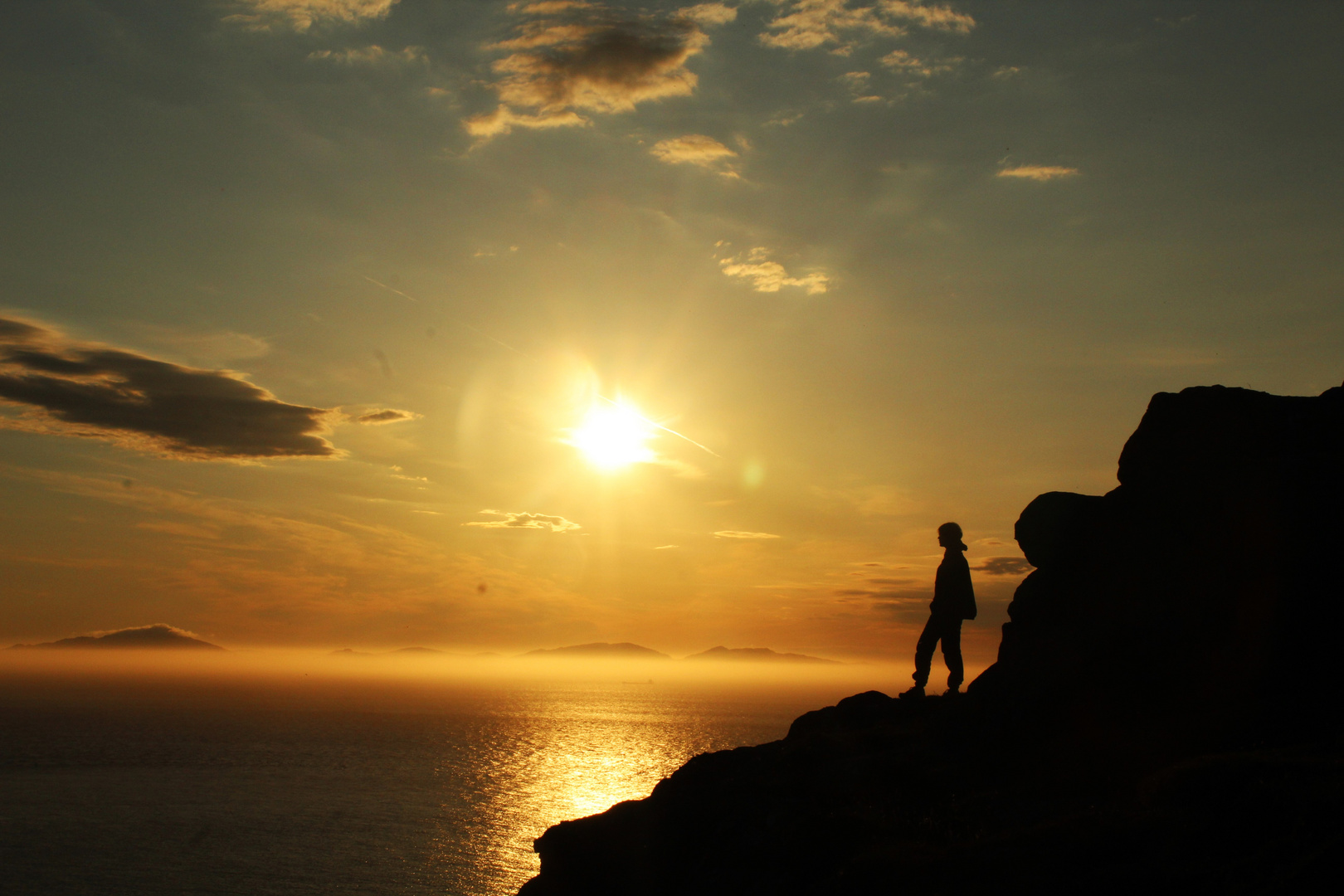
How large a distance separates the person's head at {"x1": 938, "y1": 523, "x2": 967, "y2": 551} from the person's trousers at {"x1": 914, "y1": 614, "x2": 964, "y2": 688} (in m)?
2.09

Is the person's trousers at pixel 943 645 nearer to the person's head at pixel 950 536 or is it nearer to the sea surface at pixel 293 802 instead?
the person's head at pixel 950 536

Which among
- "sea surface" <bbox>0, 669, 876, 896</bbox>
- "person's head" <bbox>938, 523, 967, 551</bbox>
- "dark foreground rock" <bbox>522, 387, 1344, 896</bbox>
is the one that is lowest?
"sea surface" <bbox>0, 669, 876, 896</bbox>

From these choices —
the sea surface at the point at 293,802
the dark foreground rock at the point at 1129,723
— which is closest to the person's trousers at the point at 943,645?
the dark foreground rock at the point at 1129,723

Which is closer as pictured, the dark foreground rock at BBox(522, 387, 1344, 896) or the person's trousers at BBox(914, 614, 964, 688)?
the dark foreground rock at BBox(522, 387, 1344, 896)

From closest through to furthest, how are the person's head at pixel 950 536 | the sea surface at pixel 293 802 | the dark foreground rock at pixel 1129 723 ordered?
the dark foreground rock at pixel 1129 723 < the person's head at pixel 950 536 < the sea surface at pixel 293 802

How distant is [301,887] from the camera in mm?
49000

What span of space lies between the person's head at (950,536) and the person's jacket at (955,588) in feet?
0.62

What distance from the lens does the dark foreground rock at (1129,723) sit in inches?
547

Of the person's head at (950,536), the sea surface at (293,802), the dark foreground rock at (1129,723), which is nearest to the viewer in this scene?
the dark foreground rock at (1129,723)

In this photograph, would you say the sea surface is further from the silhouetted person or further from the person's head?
the person's head

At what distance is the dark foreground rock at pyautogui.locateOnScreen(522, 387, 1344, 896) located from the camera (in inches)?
547

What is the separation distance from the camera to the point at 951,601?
2400cm

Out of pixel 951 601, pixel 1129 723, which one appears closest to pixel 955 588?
pixel 951 601

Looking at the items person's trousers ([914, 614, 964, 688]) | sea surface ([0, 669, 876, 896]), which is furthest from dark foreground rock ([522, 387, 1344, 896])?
sea surface ([0, 669, 876, 896])
